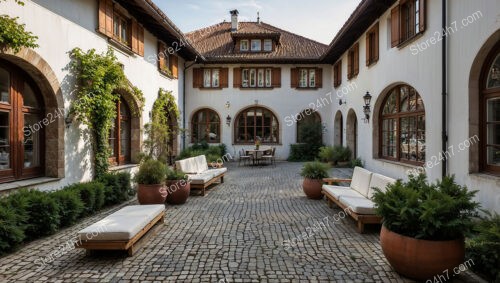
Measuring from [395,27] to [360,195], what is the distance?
215 inches

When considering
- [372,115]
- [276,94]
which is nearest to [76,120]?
[372,115]

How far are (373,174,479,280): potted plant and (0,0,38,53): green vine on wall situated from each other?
Answer: 247 inches

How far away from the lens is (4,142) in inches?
243

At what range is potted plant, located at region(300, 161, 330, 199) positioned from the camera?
26.7 feet

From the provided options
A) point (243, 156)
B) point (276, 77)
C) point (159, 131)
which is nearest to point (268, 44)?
point (276, 77)

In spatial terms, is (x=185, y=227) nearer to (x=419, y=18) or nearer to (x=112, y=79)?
(x=112, y=79)

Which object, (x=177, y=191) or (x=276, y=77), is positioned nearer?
(x=177, y=191)

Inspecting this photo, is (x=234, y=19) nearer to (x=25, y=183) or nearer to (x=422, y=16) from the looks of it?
(x=422, y=16)

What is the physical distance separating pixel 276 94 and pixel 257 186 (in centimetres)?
903

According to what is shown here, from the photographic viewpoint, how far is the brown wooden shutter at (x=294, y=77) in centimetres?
1819

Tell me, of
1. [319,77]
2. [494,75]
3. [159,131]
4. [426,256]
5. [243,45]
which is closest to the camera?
[426,256]

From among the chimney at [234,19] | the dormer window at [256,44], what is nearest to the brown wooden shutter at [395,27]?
the dormer window at [256,44]

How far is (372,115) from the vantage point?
36.9 feet

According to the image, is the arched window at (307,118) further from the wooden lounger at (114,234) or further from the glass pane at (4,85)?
the wooden lounger at (114,234)
